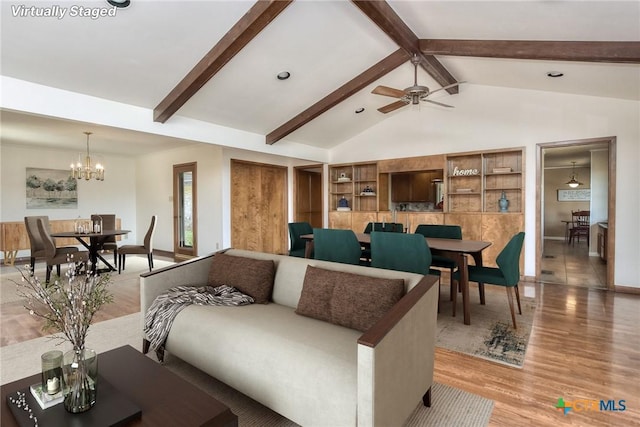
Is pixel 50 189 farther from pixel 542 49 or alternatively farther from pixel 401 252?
pixel 542 49

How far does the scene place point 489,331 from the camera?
300cm

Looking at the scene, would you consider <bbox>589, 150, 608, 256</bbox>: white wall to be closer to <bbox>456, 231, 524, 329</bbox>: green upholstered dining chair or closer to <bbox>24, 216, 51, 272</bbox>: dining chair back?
<bbox>456, 231, 524, 329</bbox>: green upholstered dining chair

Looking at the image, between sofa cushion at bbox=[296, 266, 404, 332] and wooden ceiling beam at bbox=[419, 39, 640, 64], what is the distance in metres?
2.87

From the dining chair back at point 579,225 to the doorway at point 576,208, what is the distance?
22 cm

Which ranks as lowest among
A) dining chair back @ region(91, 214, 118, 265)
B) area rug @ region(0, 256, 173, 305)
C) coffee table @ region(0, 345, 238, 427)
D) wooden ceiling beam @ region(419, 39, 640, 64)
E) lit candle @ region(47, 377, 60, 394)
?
area rug @ region(0, 256, 173, 305)

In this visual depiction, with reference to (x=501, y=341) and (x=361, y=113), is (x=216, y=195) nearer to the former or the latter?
(x=361, y=113)

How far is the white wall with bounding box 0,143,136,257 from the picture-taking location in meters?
6.75

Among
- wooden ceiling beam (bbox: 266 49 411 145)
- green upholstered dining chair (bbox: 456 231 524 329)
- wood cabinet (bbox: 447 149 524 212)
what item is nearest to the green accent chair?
green upholstered dining chair (bbox: 456 231 524 329)

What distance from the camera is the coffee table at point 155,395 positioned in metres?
1.26

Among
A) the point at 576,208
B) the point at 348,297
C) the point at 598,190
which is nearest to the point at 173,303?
the point at 348,297

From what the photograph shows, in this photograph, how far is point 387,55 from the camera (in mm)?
4270

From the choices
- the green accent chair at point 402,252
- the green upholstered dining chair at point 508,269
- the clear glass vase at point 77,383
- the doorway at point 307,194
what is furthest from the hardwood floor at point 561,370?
the doorway at point 307,194

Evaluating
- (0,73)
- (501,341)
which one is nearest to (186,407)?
(501,341)

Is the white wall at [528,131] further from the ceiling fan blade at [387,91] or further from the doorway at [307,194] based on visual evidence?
the ceiling fan blade at [387,91]
